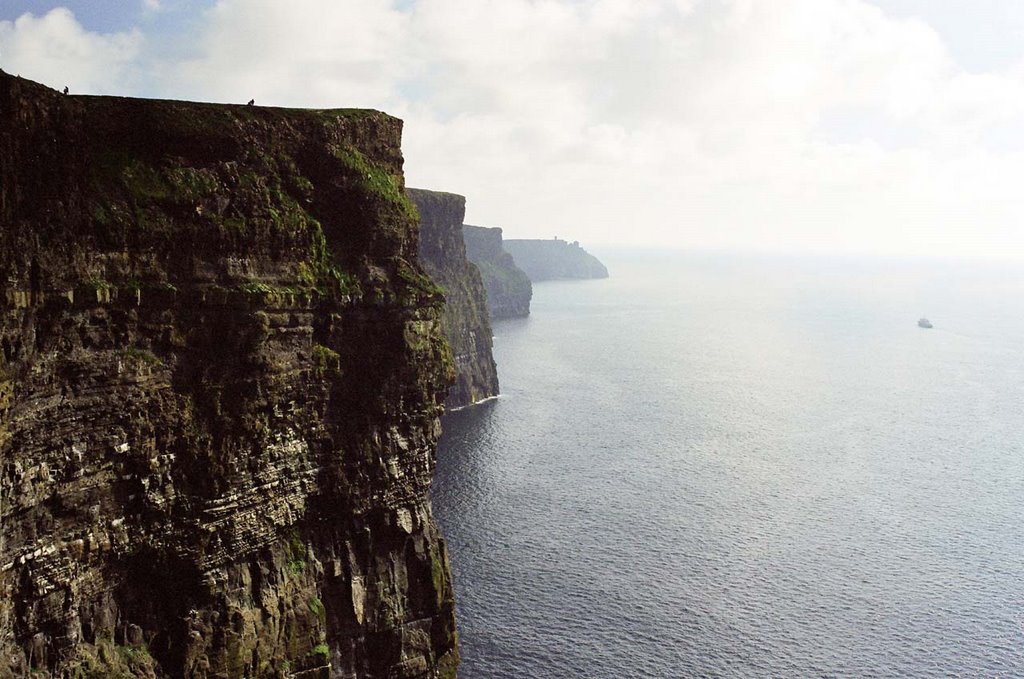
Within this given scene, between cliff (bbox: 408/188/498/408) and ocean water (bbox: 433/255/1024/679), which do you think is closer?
ocean water (bbox: 433/255/1024/679)

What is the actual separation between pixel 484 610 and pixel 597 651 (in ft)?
40.1

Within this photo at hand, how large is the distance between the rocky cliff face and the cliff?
115467 mm

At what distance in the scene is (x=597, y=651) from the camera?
240 feet

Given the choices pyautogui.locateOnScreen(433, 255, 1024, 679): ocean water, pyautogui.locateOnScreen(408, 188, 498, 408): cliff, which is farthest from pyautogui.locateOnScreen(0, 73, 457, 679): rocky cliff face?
pyautogui.locateOnScreen(408, 188, 498, 408): cliff

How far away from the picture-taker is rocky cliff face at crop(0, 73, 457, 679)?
1387 inches

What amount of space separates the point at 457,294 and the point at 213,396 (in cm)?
13669

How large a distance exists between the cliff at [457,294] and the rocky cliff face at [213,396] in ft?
379

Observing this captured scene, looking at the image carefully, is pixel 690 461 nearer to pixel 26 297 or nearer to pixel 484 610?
pixel 484 610

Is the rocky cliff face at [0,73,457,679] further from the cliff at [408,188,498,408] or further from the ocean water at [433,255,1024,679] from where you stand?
the cliff at [408,188,498,408]

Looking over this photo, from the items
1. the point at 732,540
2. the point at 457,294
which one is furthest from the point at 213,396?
the point at 457,294

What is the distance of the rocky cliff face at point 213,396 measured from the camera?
116ft

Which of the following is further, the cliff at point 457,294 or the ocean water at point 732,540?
the cliff at point 457,294

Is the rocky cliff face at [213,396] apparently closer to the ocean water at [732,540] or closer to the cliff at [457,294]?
the ocean water at [732,540]

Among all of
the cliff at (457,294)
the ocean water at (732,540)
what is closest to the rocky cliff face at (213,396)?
the ocean water at (732,540)
